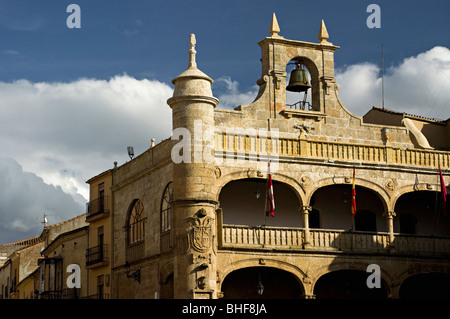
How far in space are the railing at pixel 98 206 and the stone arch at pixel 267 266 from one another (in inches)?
371

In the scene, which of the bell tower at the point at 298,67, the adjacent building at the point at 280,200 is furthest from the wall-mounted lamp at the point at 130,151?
the bell tower at the point at 298,67

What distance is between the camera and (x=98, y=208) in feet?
142

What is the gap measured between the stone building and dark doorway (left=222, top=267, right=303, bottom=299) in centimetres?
5

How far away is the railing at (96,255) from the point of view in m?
41.9

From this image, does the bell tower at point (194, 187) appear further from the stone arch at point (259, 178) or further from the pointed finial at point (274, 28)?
the pointed finial at point (274, 28)

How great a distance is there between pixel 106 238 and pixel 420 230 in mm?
13971

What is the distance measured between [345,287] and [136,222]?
911 centimetres

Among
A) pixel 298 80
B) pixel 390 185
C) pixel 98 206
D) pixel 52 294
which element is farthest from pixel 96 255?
pixel 390 185

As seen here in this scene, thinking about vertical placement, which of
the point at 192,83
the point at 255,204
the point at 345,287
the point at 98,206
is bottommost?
the point at 345,287

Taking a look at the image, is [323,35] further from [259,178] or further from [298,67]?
[259,178]

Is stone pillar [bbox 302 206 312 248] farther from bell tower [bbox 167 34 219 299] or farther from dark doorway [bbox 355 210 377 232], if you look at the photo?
dark doorway [bbox 355 210 377 232]

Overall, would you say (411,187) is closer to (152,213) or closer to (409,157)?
(409,157)

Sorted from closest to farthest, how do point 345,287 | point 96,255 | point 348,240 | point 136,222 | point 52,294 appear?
point 348,240 < point 345,287 < point 136,222 < point 96,255 < point 52,294
